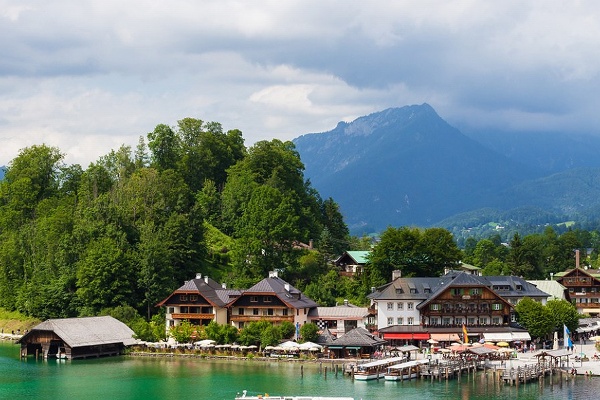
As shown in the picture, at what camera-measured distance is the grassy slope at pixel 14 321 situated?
9778cm

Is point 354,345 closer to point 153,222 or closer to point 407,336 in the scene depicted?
point 407,336

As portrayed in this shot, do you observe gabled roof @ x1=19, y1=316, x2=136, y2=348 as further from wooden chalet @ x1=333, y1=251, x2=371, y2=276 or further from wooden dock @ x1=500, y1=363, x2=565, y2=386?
wooden chalet @ x1=333, y1=251, x2=371, y2=276

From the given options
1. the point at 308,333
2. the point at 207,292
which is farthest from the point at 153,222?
the point at 308,333

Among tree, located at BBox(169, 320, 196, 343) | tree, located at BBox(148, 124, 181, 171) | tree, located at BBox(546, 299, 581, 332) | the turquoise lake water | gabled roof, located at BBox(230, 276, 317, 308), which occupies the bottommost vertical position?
the turquoise lake water

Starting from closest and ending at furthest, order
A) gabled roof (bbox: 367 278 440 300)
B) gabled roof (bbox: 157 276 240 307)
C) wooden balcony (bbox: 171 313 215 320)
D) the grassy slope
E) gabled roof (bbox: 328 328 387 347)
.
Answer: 1. gabled roof (bbox: 328 328 387 347)
2. gabled roof (bbox: 367 278 440 300)
3. wooden balcony (bbox: 171 313 215 320)
4. gabled roof (bbox: 157 276 240 307)
5. the grassy slope

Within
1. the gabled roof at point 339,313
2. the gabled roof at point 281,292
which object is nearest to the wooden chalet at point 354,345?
the gabled roof at point 281,292

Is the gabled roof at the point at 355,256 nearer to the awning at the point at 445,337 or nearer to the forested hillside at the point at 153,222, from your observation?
the forested hillside at the point at 153,222

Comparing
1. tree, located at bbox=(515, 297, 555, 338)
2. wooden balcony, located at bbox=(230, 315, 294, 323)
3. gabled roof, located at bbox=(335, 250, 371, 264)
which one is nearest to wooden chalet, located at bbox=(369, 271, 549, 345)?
tree, located at bbox=(515, 297, 555, 338)

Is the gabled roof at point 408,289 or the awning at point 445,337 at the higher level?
the gabled roof at point 408,289

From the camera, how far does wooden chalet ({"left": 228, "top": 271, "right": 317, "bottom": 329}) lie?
276 feet

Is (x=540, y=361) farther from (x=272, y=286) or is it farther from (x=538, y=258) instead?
(x=538, y=258)

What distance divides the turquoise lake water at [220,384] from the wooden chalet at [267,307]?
31.5 ft

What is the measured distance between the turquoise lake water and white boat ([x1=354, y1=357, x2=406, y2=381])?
801 mm

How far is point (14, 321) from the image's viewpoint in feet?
331
